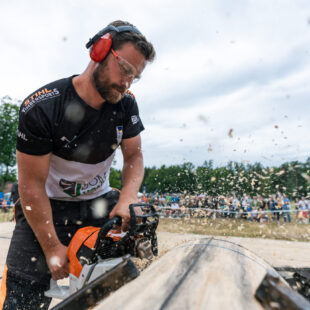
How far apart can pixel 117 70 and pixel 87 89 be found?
0.68ft

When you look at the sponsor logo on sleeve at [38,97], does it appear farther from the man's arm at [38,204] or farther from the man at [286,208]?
the man at [286,208]

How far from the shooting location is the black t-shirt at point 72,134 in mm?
1415

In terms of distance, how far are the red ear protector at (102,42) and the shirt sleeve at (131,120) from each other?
0.38m

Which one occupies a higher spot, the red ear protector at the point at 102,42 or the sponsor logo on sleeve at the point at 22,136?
the red ear protector at the point at 102,42

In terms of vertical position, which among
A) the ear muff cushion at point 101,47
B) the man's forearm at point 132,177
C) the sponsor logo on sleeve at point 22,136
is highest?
the ear muff cushion at point 101,47

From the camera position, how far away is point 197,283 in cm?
80

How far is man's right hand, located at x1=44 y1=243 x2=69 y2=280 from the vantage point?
53.8 inches

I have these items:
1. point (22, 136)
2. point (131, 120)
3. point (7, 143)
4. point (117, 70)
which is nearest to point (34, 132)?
point (22, 136)

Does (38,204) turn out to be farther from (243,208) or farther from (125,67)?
(243,208)

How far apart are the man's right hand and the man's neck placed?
2.64 ft

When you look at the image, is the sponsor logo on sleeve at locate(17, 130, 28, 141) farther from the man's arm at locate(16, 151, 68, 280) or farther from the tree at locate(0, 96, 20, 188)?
the tree at locate(0, 96, 20, 188)

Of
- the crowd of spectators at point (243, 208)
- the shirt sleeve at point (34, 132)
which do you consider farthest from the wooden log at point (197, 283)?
the crowd of spectators at point (243, 208)

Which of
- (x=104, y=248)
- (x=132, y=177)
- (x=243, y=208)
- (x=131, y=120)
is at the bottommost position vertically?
(x=243, y=208)

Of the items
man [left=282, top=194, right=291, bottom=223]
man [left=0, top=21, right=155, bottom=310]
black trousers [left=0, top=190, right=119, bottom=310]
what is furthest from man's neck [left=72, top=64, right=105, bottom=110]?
man [left=282, top=194, right=291, bottom=223]
